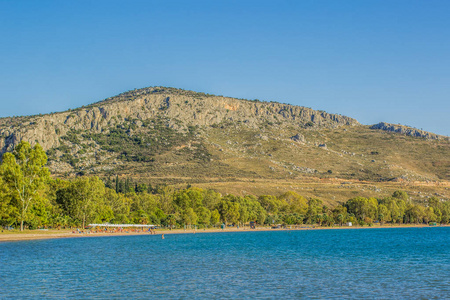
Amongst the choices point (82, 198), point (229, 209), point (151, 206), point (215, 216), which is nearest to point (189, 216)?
point (215, 216)

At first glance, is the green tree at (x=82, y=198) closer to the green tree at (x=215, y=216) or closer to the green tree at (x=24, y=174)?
the green tree at (x=24, y=174)

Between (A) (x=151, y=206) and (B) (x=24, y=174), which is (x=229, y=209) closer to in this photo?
(A) (x=151, y=206)

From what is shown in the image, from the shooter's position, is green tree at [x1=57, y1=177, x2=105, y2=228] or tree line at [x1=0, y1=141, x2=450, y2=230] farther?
green tree at [x1=57, y1=177, x2=105, y2=228]

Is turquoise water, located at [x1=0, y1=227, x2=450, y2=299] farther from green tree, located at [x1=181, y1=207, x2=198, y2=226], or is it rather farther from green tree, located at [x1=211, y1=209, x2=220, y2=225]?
green tree, located at [x1=211, y1=209, x2=220, y2=225]

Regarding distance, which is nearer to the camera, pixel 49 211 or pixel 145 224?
pixel 49 211

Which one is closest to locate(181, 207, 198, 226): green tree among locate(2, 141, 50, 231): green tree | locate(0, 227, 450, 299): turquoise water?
locate(2, 141, 50, 231): green tree

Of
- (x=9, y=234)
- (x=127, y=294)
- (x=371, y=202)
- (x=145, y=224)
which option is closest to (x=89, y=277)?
(x=127, y=294)

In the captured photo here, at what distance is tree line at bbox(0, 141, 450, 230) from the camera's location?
82.8 m

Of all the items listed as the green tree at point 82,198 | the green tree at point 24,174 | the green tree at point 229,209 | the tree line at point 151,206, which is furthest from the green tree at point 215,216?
the green tree at point 24,174

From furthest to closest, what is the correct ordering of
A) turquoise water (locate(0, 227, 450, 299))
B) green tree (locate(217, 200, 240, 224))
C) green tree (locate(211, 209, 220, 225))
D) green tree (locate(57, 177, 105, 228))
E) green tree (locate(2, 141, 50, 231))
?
green tree (locate(217, 200, 240, 224)), green tree (locate(211, 209, 220, 225)), green tree (locate(57, 177, 105, 228)), green tree (locate(2, 141, 50, 231)), turquoise water (locate(0, 227, 450, 299))

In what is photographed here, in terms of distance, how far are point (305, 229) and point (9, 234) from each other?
10591 centimetres

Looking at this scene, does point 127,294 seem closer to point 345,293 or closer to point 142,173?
point 345,293

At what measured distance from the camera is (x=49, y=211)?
99.9 m

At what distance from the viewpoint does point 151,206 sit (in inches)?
5374
